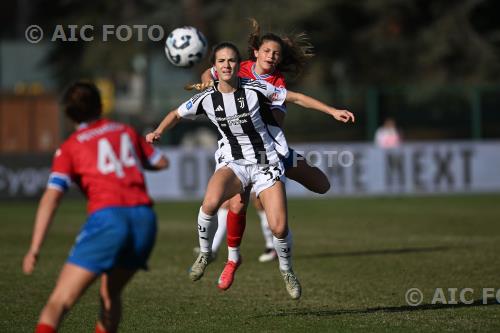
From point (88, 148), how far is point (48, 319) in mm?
1034

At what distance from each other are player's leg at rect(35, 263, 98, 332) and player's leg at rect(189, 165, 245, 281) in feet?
8.78

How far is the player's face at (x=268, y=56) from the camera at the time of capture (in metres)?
8.98

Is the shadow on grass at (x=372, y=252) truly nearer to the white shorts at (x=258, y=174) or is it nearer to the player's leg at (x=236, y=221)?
the player's leg at (x=236, y=221)

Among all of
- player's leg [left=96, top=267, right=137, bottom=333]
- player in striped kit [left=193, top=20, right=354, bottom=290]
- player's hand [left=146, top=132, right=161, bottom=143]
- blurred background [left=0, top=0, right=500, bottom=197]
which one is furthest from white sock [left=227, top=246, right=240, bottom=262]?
blurred background [left=0, top=0, right=500, bottom=197]

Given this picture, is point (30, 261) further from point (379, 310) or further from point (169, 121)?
point (379, 310)

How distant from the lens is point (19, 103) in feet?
97.6

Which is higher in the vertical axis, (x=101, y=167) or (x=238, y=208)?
(x=101, y=167)

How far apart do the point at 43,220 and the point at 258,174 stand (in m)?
3.01

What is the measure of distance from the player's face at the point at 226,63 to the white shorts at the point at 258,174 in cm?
87

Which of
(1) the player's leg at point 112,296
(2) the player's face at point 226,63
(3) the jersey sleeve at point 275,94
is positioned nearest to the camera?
(1) the player's leg at point 112,296

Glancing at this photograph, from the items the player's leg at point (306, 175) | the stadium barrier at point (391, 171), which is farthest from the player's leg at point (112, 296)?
the stadium barrier at point (391, 171)

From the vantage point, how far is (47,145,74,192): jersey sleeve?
5.73 metres

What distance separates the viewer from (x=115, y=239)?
566 cm

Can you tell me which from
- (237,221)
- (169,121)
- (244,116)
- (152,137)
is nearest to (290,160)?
(237,221)
